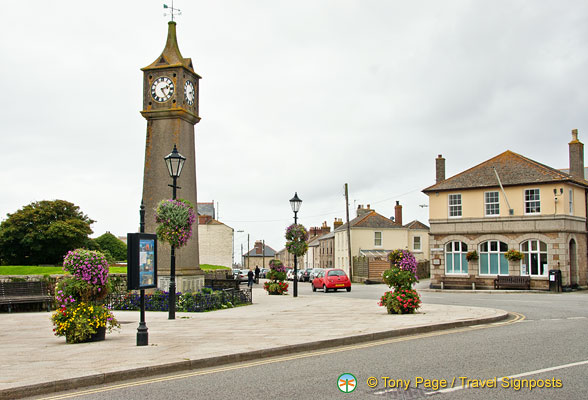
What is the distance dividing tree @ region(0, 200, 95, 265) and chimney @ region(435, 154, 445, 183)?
102ft

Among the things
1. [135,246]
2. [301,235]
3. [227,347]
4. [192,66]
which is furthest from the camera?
[301,235]

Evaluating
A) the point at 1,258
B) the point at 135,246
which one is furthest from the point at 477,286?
the point at 1,258

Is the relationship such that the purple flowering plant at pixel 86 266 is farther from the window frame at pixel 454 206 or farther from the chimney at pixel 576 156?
the chimney at pixel 576 156

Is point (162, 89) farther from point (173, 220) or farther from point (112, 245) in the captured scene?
point (112, 245)

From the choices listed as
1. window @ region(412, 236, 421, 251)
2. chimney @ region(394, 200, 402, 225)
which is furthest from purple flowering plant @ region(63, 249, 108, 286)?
window @ region(412, 236, 421, 251)

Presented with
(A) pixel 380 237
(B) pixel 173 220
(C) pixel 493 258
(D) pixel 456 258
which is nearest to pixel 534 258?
(C) pixel 493 258

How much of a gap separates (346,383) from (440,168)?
38.7 meters

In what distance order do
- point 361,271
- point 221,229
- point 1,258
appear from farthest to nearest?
point 221,229 < point 361,271 < point 1,258

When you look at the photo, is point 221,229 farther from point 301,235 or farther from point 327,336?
point 327,336

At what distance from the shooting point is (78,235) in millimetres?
50750

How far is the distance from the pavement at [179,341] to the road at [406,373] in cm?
32

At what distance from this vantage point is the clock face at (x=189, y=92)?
2364cm

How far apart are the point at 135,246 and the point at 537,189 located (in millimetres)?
31601

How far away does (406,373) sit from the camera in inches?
337
